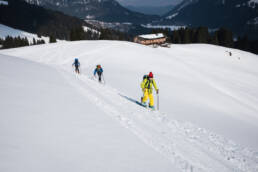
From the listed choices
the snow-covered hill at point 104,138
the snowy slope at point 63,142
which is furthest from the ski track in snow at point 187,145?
the snowy slope at point 63,142

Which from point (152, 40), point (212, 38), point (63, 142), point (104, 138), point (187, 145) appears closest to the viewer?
point (63, 142)

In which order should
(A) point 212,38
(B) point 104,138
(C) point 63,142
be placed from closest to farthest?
1. (C) point 63,142
2. (B) point 104,138
3. (A) point 212,38

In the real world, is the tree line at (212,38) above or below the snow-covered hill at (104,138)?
above

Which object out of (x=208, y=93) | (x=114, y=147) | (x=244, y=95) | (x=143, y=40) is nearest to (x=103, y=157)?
(x=114, y=147)

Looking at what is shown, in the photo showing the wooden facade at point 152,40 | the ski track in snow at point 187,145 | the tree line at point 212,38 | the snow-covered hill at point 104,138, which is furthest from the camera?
the tree line at point 212,38

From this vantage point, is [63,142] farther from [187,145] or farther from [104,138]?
[187,145]

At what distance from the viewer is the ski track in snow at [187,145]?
7.22 metres

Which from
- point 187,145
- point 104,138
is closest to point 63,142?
point 104,138

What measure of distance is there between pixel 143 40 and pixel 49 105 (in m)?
88.6

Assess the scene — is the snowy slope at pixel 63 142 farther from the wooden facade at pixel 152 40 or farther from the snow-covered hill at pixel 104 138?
the wooden facade at pixel 152 40

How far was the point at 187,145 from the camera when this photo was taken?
875cm

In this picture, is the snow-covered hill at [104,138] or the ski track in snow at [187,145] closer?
the snow-covered hill at [104,138]

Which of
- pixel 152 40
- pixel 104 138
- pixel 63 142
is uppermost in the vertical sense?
pixel 152 40

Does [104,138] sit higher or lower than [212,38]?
lower
